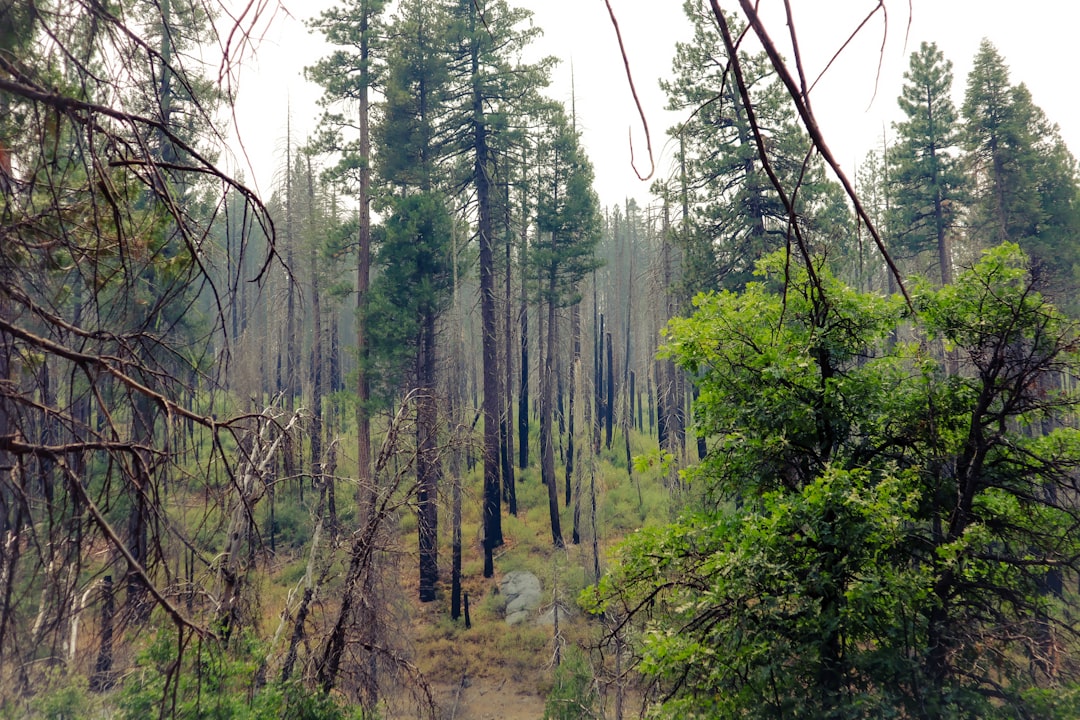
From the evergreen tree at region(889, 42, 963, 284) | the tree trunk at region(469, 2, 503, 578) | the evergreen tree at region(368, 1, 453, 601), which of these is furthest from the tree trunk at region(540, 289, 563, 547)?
the evergreen tree at region(889, 42, 963, 284)

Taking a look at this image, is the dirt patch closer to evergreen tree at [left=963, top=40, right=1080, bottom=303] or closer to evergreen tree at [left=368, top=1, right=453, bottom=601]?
evergreen tree at [left=368, top=1, right=453, bottom=601]

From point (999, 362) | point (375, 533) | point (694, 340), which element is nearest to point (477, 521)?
point (375, 533)

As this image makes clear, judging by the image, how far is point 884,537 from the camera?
17.1 feet

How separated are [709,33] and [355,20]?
915 cm

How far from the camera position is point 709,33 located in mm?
15758

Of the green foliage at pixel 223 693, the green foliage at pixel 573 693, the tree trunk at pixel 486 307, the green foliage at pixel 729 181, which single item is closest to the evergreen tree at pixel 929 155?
the green foliage at pixel 729 181

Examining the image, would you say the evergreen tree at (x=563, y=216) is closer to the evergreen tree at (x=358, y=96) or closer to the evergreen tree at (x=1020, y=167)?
the evergreen tree at (x=358, y=96)

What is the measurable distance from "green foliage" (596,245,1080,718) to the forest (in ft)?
0.12

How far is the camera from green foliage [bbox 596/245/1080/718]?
5195mm

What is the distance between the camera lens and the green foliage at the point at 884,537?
17.0ft

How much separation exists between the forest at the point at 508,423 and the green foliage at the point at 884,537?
0.04 m

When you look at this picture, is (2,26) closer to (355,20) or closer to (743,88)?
(743,88)

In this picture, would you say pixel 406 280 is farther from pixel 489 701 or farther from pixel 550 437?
pixel 489 701

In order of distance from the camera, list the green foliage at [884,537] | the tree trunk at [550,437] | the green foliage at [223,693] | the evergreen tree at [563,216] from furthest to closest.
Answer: the evergreen tree at [563,216] < the tree trunk at [550,437] < the green foliage at [223,693] < the green foliage at [884,537]
